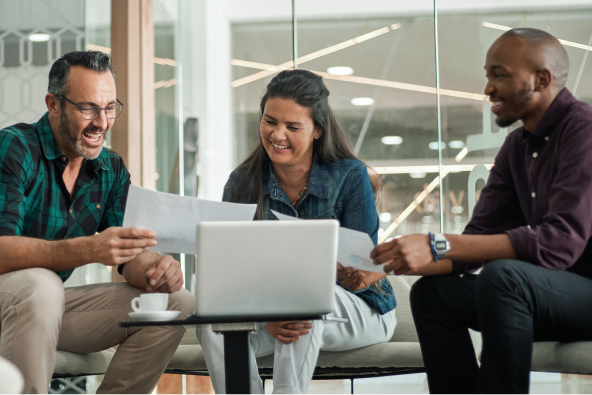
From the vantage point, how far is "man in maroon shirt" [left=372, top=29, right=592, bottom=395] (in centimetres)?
144

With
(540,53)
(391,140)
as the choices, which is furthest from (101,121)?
(391,140)

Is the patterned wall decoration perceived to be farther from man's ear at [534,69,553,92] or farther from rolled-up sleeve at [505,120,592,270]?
rolled-up sleeve at [505,120,592,270]

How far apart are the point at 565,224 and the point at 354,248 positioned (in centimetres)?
56

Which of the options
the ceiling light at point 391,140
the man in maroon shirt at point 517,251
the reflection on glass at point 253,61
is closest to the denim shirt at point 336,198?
the man in maroon shirt at point 517,251

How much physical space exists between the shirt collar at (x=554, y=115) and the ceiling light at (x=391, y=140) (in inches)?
109

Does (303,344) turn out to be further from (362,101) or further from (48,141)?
(362,101)

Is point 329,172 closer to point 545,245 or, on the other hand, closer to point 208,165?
point 545,245

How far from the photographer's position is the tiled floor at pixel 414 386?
3.69 m

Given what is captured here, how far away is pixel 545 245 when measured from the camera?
1.48 meters

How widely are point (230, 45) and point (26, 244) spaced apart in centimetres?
367

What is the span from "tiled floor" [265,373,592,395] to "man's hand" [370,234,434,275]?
2.27 metres

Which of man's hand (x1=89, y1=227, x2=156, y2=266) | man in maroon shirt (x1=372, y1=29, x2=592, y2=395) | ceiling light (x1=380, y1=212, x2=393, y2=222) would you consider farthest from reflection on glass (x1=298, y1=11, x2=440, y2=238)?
man's hand (x1=89, y1=227, x2=156, y2=266)

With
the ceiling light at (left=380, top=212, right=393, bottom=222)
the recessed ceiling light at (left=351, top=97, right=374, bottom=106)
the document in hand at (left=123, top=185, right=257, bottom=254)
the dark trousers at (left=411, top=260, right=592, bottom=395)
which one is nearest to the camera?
the document in hand at (left=123, top=185, right=257, bottom=254)

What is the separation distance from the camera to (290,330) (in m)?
1.57
